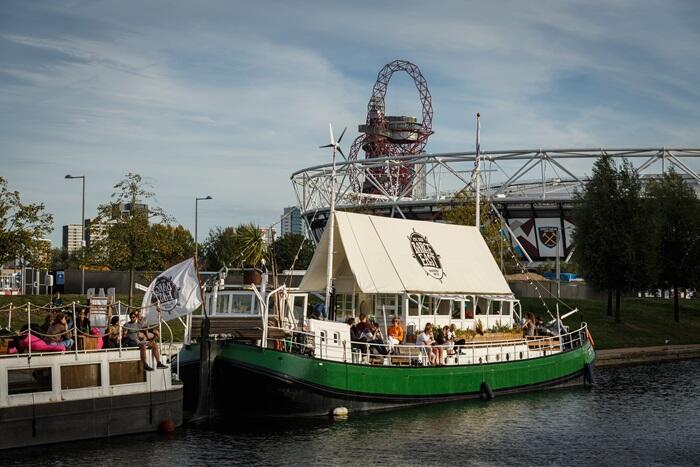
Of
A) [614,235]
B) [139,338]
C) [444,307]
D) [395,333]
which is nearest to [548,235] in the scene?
[614,235]

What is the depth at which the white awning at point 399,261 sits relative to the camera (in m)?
38.7

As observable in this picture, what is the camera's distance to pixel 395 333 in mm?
37719

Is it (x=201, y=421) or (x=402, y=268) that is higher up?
(x=402, y=268)

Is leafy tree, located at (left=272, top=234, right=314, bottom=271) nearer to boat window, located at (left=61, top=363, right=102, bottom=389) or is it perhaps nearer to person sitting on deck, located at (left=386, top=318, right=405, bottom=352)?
person sitting on deck, located at (left=386, top=318, right=405, bottom=352)

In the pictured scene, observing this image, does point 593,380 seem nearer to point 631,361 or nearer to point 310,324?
point 631,361

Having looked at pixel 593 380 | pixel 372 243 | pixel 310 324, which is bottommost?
pixel 593 380

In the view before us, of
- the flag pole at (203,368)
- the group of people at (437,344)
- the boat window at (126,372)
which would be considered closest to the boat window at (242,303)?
the flag pole at (203,368)

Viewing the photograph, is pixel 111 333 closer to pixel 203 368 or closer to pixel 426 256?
pixel 203 368

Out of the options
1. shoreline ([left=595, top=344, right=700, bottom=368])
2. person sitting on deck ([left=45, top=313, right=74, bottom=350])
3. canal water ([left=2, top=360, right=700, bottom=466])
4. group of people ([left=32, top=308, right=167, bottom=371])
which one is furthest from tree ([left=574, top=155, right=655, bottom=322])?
person sitting on deck ([left=45, top=313, right=74, bottom=350])

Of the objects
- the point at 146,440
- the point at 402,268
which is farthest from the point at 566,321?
the point at 146,440

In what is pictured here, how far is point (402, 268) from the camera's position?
39.9 m

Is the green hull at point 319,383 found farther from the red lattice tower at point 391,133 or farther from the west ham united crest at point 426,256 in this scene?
the red lattice tower at point 391,133

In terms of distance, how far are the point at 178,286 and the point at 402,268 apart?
10.3m

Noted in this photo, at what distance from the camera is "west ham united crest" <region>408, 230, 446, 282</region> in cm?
4131
